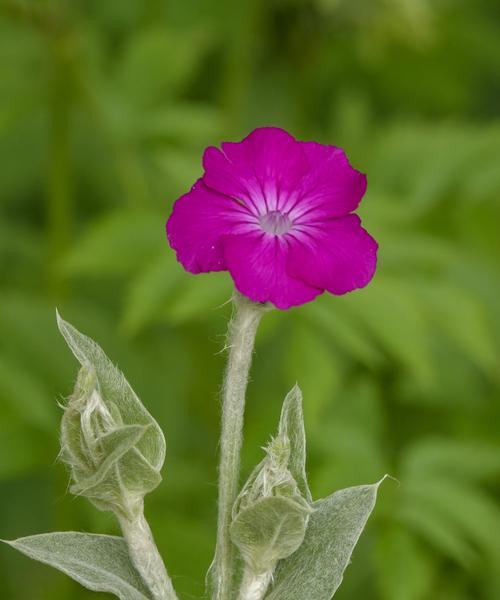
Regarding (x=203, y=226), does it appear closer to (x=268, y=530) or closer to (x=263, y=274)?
(x=263, y=274)

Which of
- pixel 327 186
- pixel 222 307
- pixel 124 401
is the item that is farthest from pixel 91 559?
pixel 222 307

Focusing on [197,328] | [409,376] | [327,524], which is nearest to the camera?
[327,524]

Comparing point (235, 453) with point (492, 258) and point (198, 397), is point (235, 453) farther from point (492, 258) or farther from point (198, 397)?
point (492, 258)

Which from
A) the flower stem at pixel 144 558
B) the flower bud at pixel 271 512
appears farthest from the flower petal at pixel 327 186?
the flower stem at pixel 144 558

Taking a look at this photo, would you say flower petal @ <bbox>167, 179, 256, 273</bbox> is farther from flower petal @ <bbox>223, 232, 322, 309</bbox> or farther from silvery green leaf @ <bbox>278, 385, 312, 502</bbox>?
silvery green leaf @ <bbox>278, 385, 312, 502</bbox>

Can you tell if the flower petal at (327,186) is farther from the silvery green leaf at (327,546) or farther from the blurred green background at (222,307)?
the blurred green background at (222,307)

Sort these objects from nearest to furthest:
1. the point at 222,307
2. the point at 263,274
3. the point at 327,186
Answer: the point at 263,274, the point at 327,186, the point at 222,307

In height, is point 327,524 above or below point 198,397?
below

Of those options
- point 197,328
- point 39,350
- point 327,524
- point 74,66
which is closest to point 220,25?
point 74,66
